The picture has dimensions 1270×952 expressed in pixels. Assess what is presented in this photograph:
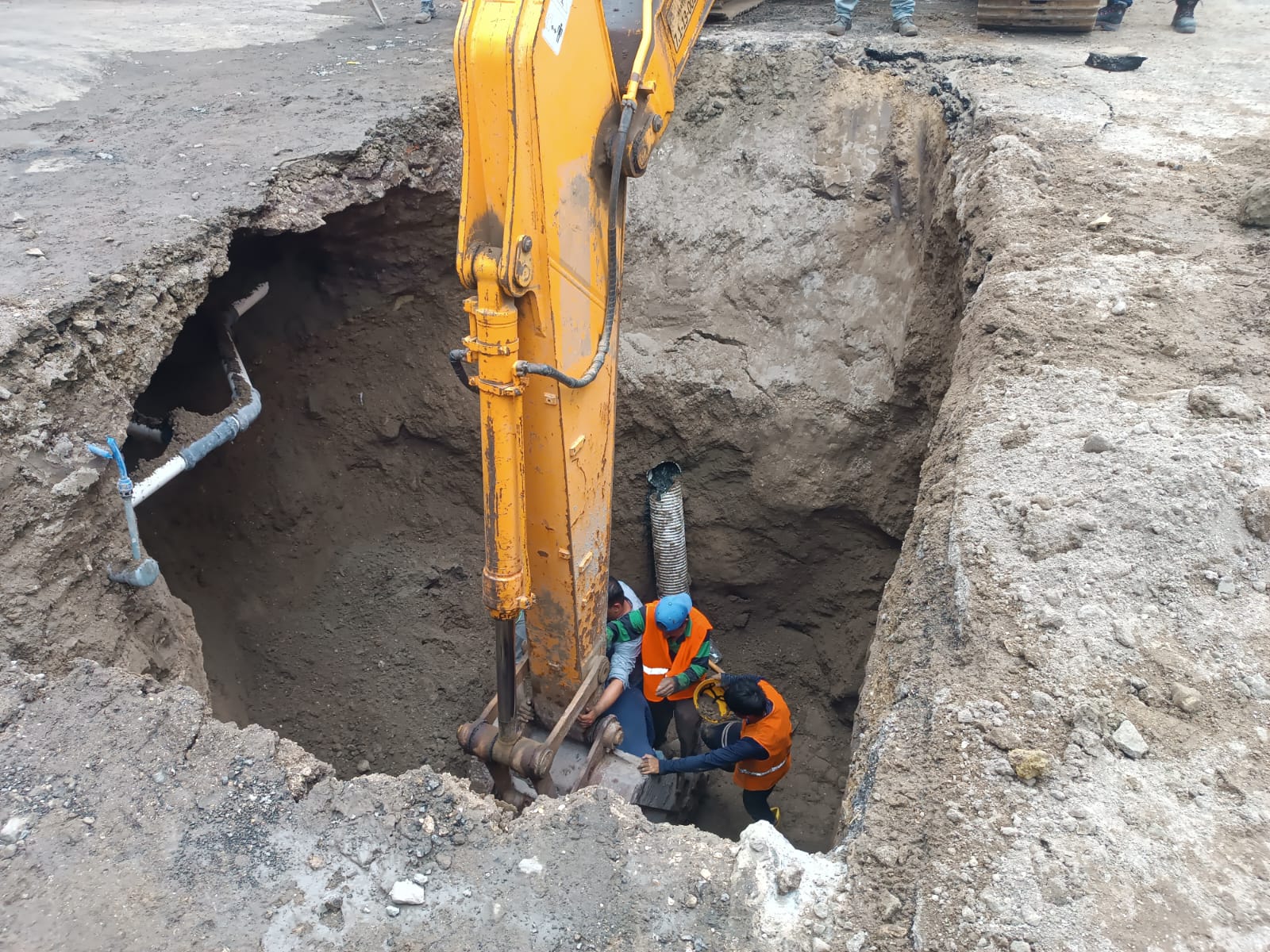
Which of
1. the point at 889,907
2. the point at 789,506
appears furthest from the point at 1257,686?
the point at 789,506

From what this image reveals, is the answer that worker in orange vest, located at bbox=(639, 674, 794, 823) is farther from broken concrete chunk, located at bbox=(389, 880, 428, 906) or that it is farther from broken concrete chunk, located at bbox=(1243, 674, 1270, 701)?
broken concrete chunk, located at bbox=(1243, 674, 1270, 701)

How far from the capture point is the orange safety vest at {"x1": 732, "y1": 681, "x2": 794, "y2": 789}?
416cm

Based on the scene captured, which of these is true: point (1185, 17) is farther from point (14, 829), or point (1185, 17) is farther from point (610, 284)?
point (14, 829)

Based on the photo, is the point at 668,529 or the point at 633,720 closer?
the point at 633,720

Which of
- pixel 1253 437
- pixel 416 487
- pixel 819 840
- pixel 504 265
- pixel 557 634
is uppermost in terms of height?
pixel 504 265

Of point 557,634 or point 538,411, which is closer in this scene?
point 538,411

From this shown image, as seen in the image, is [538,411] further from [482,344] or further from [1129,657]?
[1129,657]

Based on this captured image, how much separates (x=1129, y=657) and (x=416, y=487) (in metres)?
4.78

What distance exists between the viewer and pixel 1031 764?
2021mm

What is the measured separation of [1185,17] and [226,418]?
8.38m

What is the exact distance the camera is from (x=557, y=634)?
358 centimetres

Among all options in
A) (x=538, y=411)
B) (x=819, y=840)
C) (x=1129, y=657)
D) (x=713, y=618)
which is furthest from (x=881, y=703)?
(x=713, y=618)

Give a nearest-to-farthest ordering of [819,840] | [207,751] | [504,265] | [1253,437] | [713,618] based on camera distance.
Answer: [207,751]
[504,265]
[1253,437]
[819,840]
[713,618]

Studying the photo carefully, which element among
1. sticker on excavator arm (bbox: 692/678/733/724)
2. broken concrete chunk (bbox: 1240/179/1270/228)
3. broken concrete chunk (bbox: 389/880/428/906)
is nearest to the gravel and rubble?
broken concrete chunk (bbox: 389/880/428/906)
